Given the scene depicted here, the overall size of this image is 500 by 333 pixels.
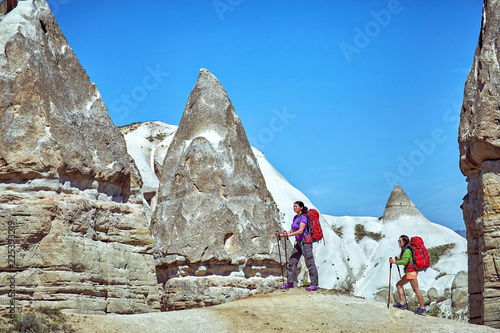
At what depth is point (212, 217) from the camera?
12.7m

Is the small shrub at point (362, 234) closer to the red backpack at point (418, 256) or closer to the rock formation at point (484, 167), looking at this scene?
the rock formation at point (484, 167)

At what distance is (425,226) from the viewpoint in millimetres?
40938

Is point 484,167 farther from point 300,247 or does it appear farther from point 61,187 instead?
point 61,187

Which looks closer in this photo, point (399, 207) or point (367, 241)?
point (367, 241)

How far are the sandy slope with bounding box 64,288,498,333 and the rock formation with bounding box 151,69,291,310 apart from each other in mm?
1605

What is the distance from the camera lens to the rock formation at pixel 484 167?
38.1ft

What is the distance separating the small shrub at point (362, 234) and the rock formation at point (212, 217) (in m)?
28.8

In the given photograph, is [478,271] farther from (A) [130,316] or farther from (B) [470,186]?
(A) [130,316]

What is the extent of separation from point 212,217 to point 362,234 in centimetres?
3142

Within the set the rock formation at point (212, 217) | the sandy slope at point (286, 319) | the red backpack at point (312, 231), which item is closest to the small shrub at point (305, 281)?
the rock formation at point (212, 217)

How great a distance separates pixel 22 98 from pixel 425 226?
1393 inches

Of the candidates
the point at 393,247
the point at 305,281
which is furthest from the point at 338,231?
the point at 305,281

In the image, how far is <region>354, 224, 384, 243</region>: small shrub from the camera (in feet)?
137

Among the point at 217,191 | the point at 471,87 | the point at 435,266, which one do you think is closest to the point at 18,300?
the point at 217,191
